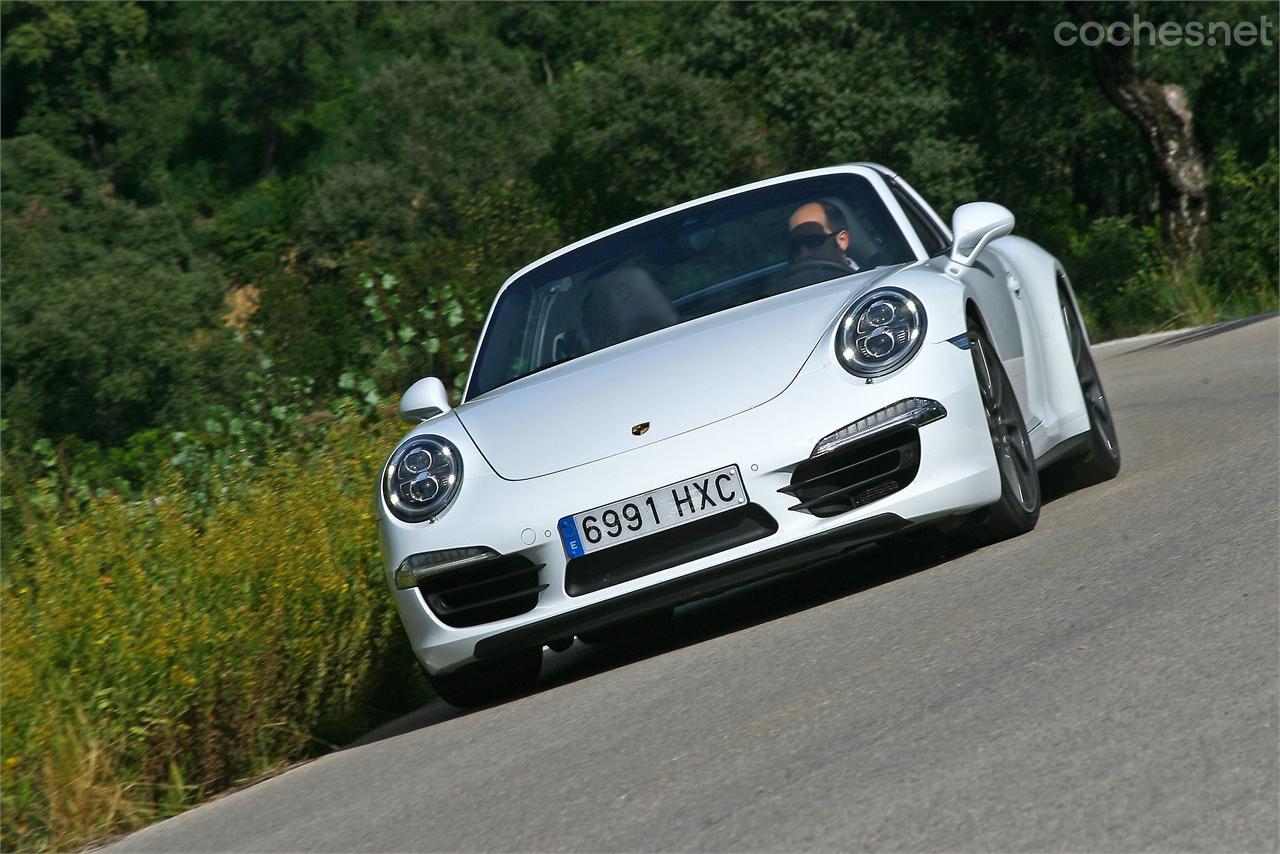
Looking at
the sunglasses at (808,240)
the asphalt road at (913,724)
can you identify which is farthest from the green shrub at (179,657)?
the sunglasses at (808,240)

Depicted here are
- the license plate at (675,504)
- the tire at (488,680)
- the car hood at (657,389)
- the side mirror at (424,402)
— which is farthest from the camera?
the side mirror at (424,402)

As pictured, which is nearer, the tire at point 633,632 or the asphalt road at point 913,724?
the asphalt road at point 913,724

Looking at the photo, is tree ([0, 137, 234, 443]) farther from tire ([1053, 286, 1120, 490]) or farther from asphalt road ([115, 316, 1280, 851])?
asphalt road ([115, 316, 1280, 851])

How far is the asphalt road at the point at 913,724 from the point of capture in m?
3.24

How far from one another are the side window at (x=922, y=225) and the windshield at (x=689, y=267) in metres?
0.26

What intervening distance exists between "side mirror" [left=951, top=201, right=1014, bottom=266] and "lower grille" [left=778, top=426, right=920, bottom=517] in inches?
44.0

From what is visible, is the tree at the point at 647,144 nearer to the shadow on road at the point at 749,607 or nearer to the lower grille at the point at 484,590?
the shadow on road at the point at 749,607

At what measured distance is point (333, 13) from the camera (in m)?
82.1

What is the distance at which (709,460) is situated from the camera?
5.18 m

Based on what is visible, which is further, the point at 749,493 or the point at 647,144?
the point at 647,144

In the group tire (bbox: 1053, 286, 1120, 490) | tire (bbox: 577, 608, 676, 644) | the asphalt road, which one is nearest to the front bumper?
the asphalt road

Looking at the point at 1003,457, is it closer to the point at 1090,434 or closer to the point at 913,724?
the point at 1090,434

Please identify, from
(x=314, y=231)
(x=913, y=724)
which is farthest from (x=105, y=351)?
(x=913, y=724)

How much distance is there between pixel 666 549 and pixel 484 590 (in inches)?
23.5
